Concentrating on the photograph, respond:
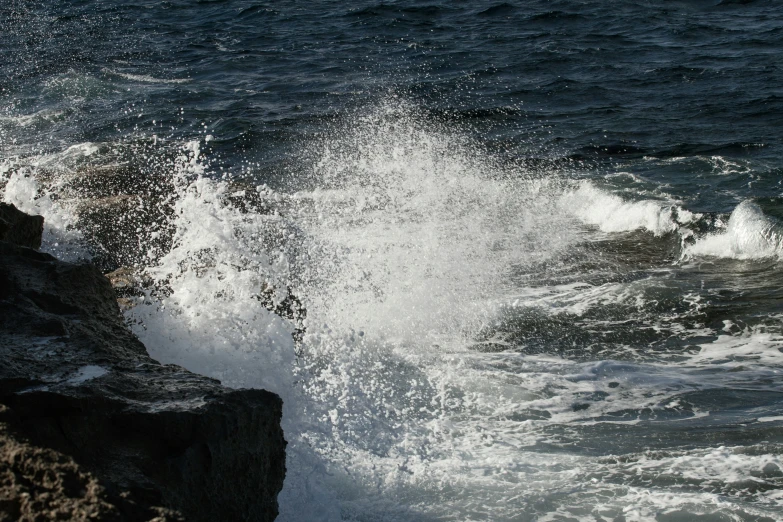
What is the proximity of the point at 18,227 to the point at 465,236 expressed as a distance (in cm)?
401

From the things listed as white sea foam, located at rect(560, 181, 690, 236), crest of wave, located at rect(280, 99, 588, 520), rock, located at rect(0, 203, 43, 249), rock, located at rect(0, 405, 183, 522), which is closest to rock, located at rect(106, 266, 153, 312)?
rock, located at rect(0, 203, 43, 249)

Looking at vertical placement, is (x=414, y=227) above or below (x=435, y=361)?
above

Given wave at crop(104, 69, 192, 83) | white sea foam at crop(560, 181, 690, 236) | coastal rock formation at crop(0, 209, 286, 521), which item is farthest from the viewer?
wave at crop(104, 69, 192, 83)

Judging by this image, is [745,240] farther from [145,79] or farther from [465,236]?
[145,79]

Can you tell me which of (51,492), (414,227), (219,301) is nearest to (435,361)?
(219,301)

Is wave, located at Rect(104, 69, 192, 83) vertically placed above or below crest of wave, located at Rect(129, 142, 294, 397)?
above

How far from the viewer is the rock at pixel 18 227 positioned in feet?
17.3

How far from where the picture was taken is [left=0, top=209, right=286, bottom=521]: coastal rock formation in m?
2.55

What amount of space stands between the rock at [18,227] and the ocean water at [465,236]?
913mm

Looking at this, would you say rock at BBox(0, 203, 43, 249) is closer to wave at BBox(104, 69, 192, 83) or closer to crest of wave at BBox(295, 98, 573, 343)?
crest of wave at BBox(295, 98, 573, 343)

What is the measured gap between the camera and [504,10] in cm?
1655

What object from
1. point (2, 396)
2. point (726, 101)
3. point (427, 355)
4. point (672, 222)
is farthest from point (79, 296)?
point (726, 101)

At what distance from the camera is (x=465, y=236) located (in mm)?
7793

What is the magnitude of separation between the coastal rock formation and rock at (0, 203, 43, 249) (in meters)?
1.65
